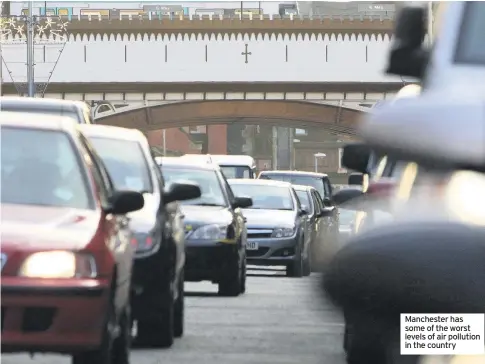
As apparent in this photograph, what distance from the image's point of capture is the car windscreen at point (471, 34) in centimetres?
279

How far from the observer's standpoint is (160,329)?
961 cm

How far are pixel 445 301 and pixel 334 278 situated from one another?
16cm

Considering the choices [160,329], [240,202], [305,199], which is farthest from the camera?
[305,199]

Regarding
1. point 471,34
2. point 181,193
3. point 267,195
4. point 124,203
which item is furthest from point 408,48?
point 267,195

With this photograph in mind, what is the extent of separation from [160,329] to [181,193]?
38.3 inches

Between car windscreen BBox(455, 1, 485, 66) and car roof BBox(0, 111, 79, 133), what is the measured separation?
3.69 metres

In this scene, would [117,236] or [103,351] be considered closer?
[103,351]

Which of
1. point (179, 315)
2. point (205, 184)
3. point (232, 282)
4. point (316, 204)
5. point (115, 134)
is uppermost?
point (115, 134)

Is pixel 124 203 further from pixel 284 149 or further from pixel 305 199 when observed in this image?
pixel 284 149

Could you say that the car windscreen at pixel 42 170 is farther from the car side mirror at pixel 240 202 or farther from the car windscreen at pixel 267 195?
the car windscreen at pixel 267 195

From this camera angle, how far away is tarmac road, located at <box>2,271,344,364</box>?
873cm

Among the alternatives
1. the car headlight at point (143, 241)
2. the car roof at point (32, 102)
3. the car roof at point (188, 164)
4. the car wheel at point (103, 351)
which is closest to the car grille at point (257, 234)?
the car roof at point (188, 164)

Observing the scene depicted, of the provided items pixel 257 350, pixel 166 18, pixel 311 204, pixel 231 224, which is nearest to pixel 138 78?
pixel 166 18

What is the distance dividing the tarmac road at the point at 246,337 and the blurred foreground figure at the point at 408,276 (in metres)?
4.52
